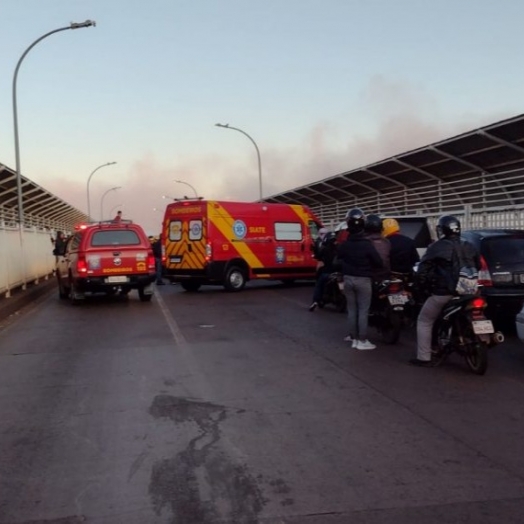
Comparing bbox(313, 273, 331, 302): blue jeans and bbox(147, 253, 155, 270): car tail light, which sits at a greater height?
bbox(147, 253, 155, 270): car tail light

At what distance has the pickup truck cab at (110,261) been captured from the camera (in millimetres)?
16219

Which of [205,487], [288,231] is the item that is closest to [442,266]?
[205,487]

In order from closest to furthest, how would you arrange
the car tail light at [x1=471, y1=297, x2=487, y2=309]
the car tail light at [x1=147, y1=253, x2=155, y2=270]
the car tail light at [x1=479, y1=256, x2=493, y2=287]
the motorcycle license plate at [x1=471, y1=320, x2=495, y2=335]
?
the motorcycle license plate at [x1=471, y1=320, x2=495, y2=335] → the car tail light at [x1=471, y1=297, x2=487, y2=309] → the car tail light at [x1=479, y1=256, x2=493, y2=287] → the car tail light at [x1=147, y1=253, x2=155, y2=270]

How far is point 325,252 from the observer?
14.0m

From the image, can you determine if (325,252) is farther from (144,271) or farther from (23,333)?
(23,333)

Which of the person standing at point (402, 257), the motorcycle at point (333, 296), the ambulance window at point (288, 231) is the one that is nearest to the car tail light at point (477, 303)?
the person standing at point (402, 257)

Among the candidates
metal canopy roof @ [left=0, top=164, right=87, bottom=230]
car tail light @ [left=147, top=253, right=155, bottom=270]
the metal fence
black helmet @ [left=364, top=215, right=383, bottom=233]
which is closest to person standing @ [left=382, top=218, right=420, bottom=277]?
black helmet @ [left=364, top=215, right=383, bottom=233]

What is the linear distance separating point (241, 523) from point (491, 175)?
1740 centimetres

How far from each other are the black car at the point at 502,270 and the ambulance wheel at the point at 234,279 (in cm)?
1011

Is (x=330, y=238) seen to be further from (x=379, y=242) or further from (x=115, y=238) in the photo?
(x=115, y=238)

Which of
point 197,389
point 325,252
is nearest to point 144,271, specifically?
point 325,252

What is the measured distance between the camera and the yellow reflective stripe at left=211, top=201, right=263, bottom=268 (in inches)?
Result: 752

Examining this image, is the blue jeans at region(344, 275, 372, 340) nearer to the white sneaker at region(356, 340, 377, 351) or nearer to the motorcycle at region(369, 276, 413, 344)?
the white sneaker at region(356, 340, 377, 351)

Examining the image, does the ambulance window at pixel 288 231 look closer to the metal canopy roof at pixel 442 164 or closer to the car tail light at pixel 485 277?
the metal canopy roof at pixel 442 164
